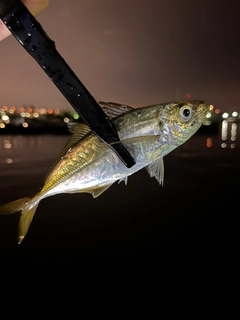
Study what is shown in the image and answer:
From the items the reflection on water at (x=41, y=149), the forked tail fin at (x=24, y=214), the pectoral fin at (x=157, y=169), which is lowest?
the forked tail fin at (x=24, y=214)

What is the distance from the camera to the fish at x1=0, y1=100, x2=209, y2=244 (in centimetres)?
135

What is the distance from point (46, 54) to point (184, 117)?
906 millimetres

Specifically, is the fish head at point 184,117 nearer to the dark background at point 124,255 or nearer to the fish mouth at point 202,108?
the fish mouth at point 202,108

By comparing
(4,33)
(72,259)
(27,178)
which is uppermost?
(27,178)

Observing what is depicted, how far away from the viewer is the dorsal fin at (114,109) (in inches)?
53.2

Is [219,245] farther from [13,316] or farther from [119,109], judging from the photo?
[119,109]

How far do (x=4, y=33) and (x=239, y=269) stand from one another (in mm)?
7173

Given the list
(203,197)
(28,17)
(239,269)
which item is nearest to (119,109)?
(28,17)

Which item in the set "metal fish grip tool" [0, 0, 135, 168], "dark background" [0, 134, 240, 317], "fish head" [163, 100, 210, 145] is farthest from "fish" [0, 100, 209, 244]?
"dark background" [0, 134, 240, 317]

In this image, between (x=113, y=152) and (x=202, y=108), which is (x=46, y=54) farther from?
(x=202, y=108)

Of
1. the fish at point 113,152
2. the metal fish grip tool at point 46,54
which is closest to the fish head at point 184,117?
the fish at point 113,152

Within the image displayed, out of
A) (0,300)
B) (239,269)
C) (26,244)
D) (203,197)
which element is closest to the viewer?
(0,300)

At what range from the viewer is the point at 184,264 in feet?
21.5

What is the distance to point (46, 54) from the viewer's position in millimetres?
939
